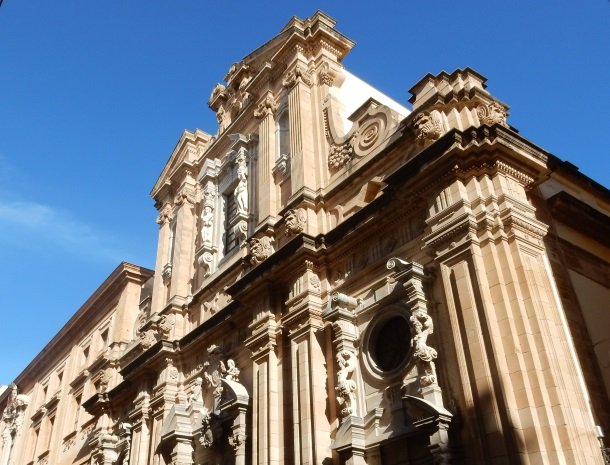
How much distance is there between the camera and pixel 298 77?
18.2 metres

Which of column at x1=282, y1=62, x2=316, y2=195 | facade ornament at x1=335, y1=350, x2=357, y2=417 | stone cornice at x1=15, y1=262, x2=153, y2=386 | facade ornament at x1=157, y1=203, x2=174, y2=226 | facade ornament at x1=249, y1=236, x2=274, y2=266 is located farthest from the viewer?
stone cornice at x1=15, y1=262, x2=153, y2=386

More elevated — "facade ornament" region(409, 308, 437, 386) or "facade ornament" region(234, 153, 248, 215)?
"facade ornament" region(234, 153, 248, 215)

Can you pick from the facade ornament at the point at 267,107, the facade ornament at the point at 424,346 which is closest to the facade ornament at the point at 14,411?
the facade ornament at the point at 267,107

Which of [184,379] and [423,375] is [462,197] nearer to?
[423,375]

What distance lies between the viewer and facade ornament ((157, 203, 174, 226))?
23859mm

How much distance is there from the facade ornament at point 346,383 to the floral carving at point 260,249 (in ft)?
14.2

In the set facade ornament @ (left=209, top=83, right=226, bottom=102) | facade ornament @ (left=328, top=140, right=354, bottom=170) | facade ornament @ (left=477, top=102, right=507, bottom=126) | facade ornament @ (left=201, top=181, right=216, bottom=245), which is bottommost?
facade ornament @ (left=477, top=102, right=507, bottom=126)

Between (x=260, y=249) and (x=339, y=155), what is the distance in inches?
118

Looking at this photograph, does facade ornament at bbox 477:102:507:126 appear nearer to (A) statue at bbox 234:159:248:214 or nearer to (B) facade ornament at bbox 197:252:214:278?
(A) statue at bbox 234:159:248:214

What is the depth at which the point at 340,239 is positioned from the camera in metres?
13.9

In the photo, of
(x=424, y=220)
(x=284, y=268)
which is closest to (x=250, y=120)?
(x=284, y=268)

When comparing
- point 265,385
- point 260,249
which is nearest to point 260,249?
point 260,249

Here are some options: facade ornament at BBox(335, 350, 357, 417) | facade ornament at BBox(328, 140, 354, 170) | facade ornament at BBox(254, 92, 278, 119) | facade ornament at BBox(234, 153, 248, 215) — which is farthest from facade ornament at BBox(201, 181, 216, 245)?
facade ornament at BBox(335, 350, 357, 417)

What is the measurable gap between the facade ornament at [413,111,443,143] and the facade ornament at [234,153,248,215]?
731 cm
